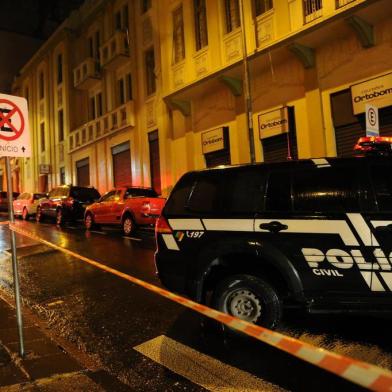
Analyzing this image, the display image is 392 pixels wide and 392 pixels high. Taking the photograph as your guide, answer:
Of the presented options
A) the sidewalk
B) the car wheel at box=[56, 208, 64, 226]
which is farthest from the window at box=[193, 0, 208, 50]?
the sidewalk

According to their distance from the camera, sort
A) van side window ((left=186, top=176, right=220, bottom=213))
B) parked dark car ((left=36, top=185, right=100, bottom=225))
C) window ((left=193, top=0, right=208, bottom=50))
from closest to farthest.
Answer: van side window ((left=186, top=176, right=220, bottom=213)) < window ((left=193, top=0, right=208, bottom=50)) < parked dark car ((left=36, top=185, right=100, bottom=225))

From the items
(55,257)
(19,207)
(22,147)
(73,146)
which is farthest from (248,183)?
(73,146)

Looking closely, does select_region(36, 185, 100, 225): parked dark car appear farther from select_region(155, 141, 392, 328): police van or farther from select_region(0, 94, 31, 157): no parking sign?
select_region(155, 141, 392, 328): police van

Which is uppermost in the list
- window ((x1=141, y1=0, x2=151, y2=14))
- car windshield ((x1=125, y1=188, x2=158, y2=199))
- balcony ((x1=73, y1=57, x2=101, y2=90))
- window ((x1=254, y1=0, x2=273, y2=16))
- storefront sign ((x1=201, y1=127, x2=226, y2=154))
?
window ((x1=141, y1=0, x2=151, y2=14))

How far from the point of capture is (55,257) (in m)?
10.2

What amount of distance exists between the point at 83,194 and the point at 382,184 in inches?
606

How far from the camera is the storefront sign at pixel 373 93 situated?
36.7 ft

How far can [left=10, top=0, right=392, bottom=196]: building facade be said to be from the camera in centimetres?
1219

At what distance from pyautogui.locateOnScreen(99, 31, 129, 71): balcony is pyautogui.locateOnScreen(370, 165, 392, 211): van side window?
20073 millimetres

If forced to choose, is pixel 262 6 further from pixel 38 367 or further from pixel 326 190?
pixel 38 367

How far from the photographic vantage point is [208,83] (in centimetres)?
1627

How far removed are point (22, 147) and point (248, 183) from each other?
2.59m

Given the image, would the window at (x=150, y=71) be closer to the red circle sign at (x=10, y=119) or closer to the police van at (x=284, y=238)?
the red circle sign at (x=10, y=119)

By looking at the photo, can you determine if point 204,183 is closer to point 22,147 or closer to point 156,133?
point 22,147
